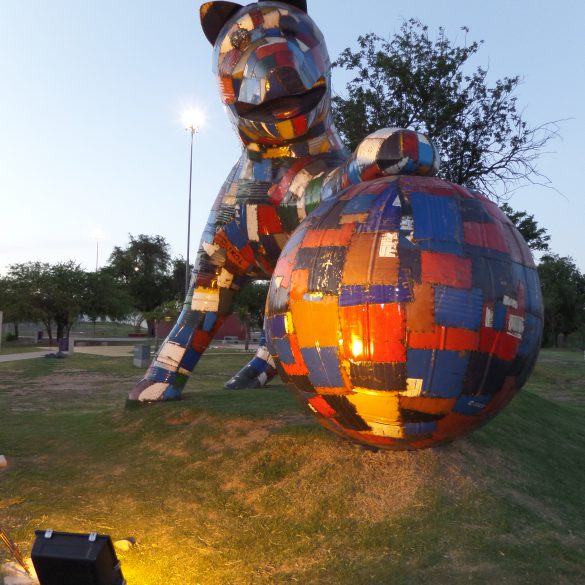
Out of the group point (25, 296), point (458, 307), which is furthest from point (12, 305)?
point (458, 307)

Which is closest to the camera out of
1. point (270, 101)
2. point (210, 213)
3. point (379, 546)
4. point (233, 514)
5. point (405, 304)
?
point (405, 304)

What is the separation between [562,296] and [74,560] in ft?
186

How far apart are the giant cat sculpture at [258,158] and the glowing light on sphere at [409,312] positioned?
62.6 inches

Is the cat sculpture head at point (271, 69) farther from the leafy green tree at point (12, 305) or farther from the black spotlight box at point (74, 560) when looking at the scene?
the leafy green tree at point (12, 305)

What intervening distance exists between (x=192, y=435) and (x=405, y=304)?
3.46m

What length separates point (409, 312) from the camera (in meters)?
3.22

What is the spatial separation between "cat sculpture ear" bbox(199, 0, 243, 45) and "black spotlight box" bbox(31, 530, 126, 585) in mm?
5391

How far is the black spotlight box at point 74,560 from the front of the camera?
2965 millimetres

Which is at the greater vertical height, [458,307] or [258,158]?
[258,158]

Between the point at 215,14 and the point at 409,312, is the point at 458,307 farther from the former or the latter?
the point at 215,14

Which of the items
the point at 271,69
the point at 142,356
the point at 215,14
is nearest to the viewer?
the point at 271,69

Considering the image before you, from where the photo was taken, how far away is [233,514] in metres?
4.38

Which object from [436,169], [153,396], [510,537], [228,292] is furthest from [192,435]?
[436,169]

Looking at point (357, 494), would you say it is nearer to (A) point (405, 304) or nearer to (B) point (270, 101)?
(A) point (405, 304)
